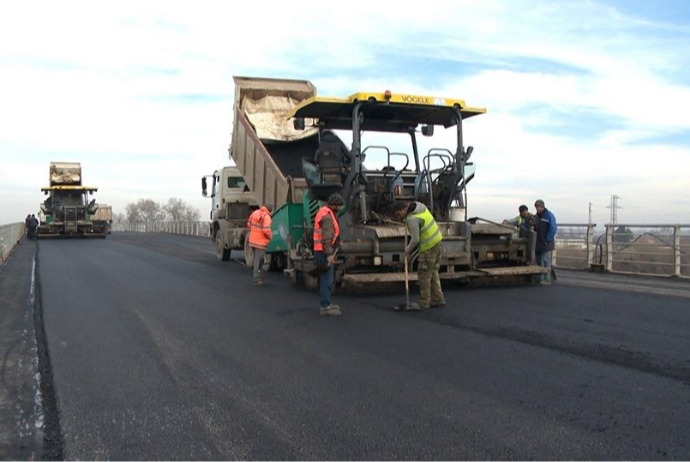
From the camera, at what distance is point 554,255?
52.0 ft

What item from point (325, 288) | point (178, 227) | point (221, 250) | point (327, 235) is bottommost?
point (325, 288)

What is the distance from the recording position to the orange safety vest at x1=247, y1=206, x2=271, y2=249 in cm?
1146

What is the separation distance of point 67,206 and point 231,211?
824 inches

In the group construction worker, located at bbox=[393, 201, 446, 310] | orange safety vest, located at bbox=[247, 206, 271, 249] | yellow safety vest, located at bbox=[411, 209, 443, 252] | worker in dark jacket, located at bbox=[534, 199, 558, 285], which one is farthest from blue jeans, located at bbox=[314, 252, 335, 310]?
worker in dark jacket, located at bbox=[534, 199, 558, 285]

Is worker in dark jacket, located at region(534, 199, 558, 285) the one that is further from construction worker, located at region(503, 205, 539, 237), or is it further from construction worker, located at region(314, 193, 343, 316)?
construction worker, located at region(314, 193, 343, 316)

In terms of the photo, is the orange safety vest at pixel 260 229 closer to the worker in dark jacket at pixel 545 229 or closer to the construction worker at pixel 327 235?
the construction worker at pixel 327 235

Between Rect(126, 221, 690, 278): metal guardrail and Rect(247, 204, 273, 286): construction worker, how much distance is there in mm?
7752

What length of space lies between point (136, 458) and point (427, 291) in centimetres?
516

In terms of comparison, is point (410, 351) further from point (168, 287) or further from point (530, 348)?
point (168, 287)

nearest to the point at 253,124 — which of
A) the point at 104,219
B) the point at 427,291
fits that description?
the point at 427,291

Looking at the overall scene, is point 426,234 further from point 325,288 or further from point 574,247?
point 574,247

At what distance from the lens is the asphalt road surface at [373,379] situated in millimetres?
3510

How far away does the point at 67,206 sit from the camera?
1316 inches

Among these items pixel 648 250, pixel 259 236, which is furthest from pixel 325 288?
pixel 648 250
